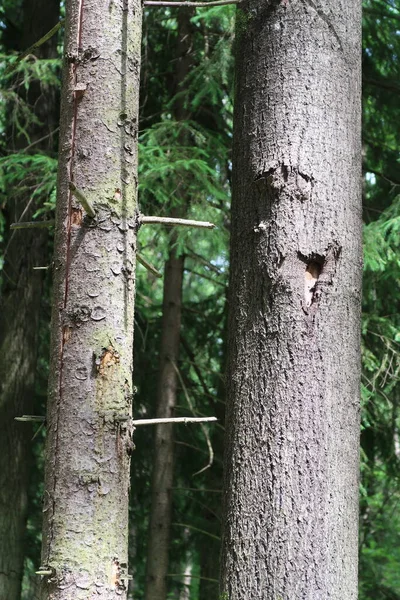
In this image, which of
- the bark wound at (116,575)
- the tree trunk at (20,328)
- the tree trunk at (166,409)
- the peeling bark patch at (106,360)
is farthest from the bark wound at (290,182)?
the tree trunk at (20,328)

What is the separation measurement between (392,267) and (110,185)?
371cm

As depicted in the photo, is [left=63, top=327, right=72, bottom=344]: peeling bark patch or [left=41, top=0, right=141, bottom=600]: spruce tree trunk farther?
[left=63, top=327, right=72, bottom=344]: peeling bark patch

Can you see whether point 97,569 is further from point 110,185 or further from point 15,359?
point 15,359

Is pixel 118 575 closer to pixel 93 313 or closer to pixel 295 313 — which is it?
pixel 93 313

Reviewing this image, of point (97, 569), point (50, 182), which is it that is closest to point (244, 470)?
point (97, 569)

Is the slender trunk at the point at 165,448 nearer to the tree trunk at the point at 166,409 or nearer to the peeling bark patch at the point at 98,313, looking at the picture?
the tree trunk at the point at 166,409

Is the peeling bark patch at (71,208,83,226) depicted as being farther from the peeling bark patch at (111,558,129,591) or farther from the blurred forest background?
the blurred forest background

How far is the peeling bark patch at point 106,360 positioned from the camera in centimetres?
253

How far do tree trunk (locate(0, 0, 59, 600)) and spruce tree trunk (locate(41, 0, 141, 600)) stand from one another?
5055mm

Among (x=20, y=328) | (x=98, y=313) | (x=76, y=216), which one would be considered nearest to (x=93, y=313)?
(x=98, y=313)

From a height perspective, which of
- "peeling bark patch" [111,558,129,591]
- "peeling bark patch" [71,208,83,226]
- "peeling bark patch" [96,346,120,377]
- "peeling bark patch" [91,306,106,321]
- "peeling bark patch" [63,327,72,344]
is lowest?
"peeling bark patch" [111,558,129,591]

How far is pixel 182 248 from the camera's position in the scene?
6.14 meters

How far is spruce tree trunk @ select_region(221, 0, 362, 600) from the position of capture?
7.93 feet

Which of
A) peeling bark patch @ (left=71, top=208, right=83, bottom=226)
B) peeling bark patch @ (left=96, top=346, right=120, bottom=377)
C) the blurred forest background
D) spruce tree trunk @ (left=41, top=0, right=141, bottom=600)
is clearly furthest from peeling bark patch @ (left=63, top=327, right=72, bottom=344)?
the blurred forest background
